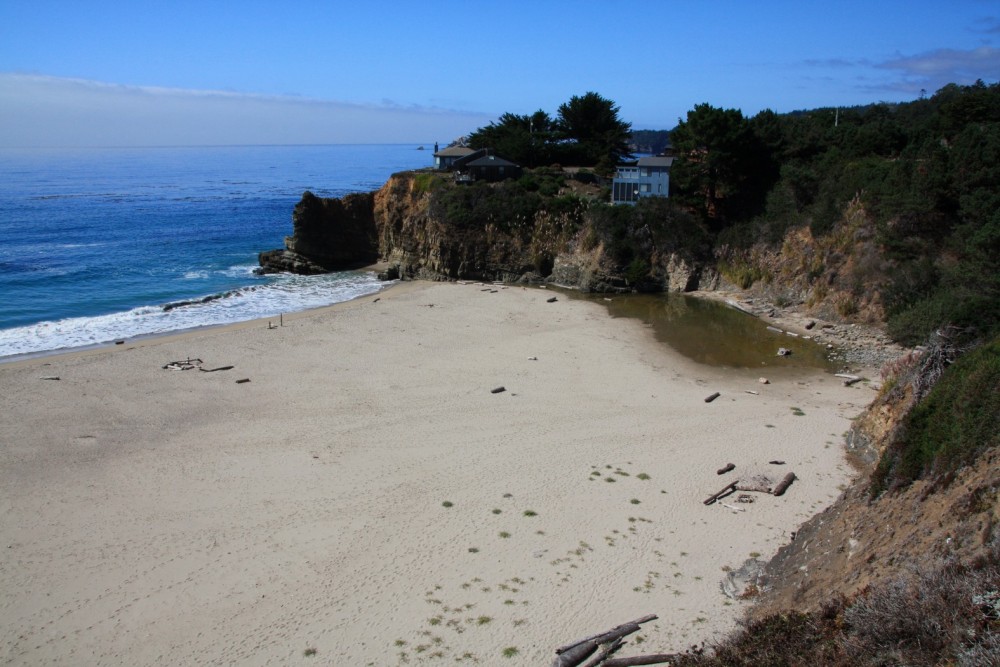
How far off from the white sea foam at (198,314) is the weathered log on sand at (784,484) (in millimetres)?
26607

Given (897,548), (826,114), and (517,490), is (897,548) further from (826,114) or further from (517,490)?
(826,114)

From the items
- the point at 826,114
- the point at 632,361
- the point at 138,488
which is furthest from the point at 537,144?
the point at 138,488

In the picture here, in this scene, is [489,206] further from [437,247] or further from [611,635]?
[611,635]

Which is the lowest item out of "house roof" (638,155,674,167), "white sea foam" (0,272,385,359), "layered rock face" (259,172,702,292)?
"white sea foam" (0,272,385,359)

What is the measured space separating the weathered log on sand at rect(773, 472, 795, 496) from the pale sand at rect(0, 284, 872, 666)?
0.61 feet

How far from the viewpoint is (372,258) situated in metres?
48.2

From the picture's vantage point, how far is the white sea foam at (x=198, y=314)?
1172 inches

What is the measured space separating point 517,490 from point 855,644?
29.8 feet

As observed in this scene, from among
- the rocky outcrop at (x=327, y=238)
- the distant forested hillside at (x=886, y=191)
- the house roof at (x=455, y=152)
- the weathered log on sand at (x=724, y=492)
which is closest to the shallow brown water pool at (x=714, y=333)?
the distant forested hillside at (x=886, y=191)

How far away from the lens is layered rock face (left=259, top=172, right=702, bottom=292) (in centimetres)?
3862

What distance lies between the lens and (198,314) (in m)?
34.8

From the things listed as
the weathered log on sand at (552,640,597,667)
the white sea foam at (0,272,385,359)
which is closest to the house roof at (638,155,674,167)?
the white sea foam at (0,272,385,359)

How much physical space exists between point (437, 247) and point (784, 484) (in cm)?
3045

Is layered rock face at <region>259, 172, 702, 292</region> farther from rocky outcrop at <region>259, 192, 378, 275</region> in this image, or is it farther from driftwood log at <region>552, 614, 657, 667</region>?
driftwood log at <region>552, 614, 657, 667</region>
